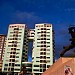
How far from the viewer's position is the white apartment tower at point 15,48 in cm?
7512

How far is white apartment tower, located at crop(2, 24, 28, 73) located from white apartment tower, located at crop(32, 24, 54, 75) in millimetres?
5428

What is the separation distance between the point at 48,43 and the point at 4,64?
20.2 meters

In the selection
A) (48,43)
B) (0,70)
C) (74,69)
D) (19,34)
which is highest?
(19,34)

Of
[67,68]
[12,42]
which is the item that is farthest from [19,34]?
[67,68]

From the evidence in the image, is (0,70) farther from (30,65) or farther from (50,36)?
(50,36)

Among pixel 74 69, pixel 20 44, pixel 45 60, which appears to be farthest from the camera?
pixel 20 44

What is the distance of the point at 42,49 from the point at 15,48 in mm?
11745

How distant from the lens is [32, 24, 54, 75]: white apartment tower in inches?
2852

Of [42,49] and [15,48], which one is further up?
[15,48]

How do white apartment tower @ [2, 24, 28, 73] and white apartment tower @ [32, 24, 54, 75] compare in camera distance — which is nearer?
white apartment tower @ [32, 24, 54, 75]

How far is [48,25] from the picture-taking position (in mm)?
83250

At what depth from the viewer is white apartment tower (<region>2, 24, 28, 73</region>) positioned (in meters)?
75.1

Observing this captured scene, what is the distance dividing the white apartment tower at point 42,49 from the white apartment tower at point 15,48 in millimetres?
5428

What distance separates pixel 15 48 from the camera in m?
79.6
